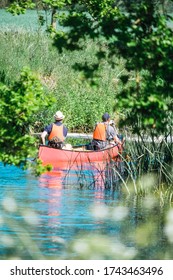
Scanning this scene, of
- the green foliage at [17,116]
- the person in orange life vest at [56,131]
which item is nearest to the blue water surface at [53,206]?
the person in orange life vest at [56,131]

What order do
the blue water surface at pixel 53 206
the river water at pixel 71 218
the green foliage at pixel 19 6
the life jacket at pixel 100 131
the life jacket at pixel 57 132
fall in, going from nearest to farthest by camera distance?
the river water at pixel 71 218
the blue water surface at pixel 53 206
the life jacket at pixel 57 132
the life jacket at pixel 100 131
the green foliage at pixel 19 6

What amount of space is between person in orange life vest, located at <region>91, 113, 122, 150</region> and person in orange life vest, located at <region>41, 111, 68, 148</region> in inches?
28.7

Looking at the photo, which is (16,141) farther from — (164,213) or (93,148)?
(93,148)

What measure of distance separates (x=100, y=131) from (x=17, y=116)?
Result: 41.8ft

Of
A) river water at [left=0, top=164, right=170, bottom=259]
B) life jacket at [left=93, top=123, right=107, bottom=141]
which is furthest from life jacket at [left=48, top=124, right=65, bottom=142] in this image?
river water at [left=0, top=164, right=170, bottom=259]

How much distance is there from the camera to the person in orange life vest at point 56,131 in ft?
78.9

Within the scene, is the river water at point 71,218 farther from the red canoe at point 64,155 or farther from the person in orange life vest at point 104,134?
the person in orange life vest at point 104,134

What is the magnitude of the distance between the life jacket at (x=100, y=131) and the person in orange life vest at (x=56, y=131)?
68 centimetres

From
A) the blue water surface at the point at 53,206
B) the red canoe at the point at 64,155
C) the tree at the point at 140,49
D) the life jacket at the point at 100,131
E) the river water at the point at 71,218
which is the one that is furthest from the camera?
the life jacket at the point at 100,131

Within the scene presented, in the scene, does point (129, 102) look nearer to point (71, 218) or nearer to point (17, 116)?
point (17, 116)

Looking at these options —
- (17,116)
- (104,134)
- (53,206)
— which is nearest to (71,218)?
(53,206)

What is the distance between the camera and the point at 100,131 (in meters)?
24.3

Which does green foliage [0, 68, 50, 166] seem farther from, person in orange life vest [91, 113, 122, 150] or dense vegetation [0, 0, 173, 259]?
person in orange life vest [91, 113, 122, 150]

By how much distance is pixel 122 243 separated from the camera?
1507 cm
